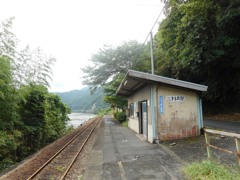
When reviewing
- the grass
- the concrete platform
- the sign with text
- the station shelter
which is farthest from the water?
the grass

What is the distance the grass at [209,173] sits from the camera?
4.05m

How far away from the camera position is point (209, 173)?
4.36 meters

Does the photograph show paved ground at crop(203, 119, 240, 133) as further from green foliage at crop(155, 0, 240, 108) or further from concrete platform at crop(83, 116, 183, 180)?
concrete platform at crop(83, 116, 183, 180)

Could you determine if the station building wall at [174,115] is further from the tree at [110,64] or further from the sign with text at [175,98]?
the tree at [110,64]

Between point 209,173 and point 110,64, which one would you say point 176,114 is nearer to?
point 209,173

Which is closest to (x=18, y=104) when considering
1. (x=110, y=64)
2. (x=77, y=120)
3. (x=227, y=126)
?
(x=227, y=126)

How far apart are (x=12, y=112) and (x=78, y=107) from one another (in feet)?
401

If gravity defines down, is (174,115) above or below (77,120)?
above

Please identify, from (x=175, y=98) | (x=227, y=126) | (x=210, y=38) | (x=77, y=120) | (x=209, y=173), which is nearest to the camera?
(x=209, y=173)

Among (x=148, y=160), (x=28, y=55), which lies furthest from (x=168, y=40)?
(x=148, y=160)

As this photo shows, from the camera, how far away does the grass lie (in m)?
4.05

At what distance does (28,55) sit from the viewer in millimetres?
9859

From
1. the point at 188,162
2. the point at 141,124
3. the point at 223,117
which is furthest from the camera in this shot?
the point at 223,117

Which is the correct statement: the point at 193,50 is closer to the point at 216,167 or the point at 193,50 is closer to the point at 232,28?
the point at 232,28
